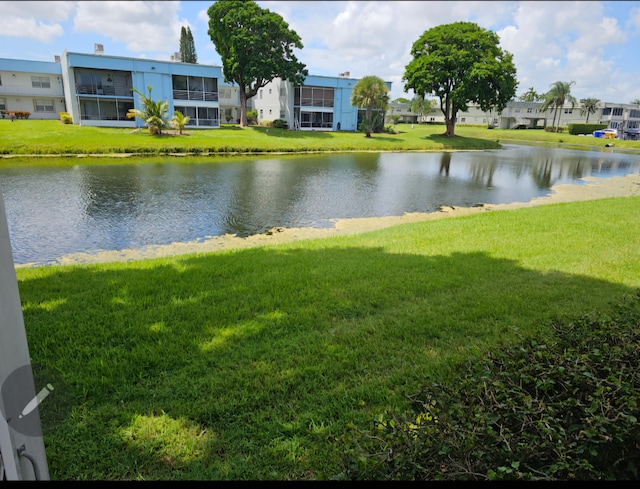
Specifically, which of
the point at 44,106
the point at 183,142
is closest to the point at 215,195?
the point at 183,142

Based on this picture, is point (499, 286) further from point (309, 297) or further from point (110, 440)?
point (110, 440)

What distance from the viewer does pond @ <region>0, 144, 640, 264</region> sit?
35.3ft

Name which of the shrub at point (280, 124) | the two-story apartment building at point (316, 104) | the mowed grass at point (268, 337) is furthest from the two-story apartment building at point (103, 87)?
the mowed grass at point (268, 337)

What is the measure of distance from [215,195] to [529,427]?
48.4ft

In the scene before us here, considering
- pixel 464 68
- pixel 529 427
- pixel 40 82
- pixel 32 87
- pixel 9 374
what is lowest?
pixel 529 427

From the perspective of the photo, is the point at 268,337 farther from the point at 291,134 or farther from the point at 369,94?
the point at 369,94

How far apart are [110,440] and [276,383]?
121 centimetres

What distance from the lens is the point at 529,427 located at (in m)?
2.16

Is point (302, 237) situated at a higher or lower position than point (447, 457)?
lower

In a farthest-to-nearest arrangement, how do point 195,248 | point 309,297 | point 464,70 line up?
point 464,70
point 195,248
point 309,297

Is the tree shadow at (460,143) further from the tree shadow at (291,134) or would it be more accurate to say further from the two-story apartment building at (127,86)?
the two-story apartment building at (127,86)

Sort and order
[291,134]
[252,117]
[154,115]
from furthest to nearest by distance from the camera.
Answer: [252,117]
[291,134]
[154,115]

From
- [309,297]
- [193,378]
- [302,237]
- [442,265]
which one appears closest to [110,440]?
[193,378]

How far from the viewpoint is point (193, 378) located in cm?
354
